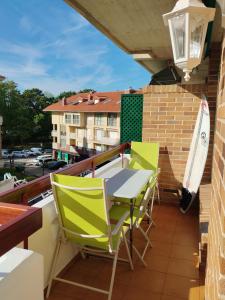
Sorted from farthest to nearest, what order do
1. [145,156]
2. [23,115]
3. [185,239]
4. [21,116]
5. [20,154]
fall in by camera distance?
[20,154]
[23,115]
[21,116]
[145,156]
[185,239]

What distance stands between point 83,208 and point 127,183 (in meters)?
0.84

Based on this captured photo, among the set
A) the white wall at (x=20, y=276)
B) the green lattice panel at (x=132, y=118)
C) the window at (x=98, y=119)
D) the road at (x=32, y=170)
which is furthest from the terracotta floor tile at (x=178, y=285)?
the window at (x=98, y=119)

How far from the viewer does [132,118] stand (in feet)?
17.2

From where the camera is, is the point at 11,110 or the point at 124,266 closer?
the point at 124,266

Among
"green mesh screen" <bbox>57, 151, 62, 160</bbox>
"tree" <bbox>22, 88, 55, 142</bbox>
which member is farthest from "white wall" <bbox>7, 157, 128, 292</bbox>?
"tree" <bbox>22, 88, 55, 142</bbox>

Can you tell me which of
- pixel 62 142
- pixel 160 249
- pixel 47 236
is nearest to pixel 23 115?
pixel 62 142

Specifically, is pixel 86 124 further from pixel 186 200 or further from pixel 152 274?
pixel 152 274

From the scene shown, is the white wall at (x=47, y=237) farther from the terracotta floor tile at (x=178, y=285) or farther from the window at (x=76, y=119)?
the window at (x=76, y=119)

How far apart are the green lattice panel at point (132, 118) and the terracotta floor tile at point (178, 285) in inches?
117

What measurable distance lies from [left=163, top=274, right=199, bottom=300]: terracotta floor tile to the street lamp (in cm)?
190

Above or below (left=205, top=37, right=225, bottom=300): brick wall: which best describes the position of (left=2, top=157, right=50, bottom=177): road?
below

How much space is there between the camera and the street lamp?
2023 mm

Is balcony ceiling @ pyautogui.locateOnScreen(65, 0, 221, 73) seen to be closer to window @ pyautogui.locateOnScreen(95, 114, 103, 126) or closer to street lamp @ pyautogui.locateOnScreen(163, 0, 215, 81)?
street lamp @ pyautogui.locateOnScreen(163, 0, 215, 81)

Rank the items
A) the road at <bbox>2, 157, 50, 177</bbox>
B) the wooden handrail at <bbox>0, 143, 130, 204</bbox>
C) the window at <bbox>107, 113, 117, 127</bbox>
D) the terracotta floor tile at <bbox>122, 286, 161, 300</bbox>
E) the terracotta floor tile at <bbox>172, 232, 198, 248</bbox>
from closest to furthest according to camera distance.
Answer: the wooden handrail at <bbox>0, 143, 130, 204</bbox>, the terracotta floor tile at <bbox>122, 286, 161, 300</bbox>, the terracotta floor tile at <bbox>172, 232, 198, 248</bbox>, the road at <bbox>2, 157, 50, 177</bbox>, the window at <bbox>107, 113, 117, 127</bbox>
